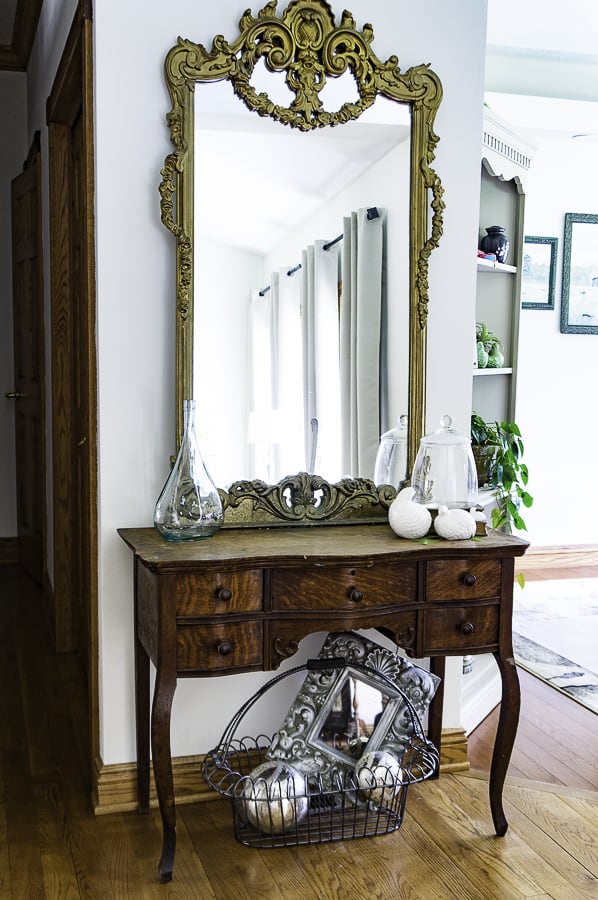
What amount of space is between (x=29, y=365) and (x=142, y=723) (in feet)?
9.08

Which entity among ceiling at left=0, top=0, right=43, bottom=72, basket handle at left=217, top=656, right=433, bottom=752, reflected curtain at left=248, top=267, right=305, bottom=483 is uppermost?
ceiling at left=0, top=0, right=43, bottom=72

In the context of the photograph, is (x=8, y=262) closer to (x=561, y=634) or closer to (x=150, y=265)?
(x=150, y=265)

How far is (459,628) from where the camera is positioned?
2361 mm

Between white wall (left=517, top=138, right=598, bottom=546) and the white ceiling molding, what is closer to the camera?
the white ceiling molding

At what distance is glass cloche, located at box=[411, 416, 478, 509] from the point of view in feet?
8.32

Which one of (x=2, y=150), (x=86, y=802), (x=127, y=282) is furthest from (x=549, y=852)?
(x=2, y=150)

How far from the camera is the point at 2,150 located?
5.21 metres

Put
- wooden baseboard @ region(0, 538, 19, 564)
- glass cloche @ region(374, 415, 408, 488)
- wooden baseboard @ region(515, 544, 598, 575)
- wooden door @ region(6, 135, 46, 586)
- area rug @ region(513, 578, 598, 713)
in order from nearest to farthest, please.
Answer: glass cloche @ region(374, 415, 408, 488) → area rug @ region(513, 578, 598, 713) → wooden door @ region(6, 135, 46, 586) → wooden baseboard @ region(0, 538, 19, 564) → wooden baseboard @ region(515, 544, 598, 575)

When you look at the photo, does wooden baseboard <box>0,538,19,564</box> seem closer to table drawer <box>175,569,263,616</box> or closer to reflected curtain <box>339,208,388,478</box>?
reflected curtain <box>339,208,388,478</box>

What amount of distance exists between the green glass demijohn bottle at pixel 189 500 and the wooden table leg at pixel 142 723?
36 cm

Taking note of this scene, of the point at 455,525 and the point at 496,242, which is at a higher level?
the point at 496,242

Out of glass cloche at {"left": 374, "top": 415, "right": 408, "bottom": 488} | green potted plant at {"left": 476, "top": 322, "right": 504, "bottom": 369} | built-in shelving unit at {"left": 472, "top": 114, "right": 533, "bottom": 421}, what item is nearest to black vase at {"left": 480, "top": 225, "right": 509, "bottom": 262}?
built-in shelving unit at {"left": 472, "top": 114, "right": 533, "bottom": 421}

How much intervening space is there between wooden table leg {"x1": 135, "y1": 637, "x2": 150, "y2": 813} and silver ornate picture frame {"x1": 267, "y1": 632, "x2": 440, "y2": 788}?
35 cm

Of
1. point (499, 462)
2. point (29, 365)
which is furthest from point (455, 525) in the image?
point (29, 365)
